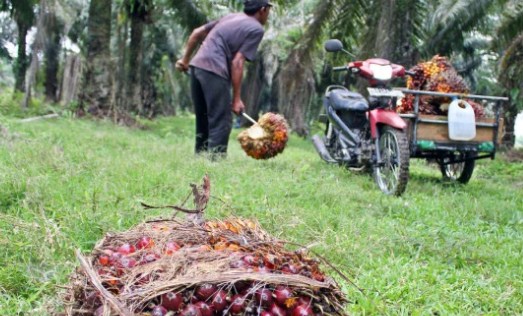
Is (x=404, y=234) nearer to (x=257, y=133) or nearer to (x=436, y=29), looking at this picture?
(x=257, y=133)

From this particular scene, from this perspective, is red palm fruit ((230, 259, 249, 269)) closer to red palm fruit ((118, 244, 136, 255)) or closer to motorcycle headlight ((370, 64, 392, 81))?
red palm fruit ((118, 244, 136, 255))

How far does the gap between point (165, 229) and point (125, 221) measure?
1.48m

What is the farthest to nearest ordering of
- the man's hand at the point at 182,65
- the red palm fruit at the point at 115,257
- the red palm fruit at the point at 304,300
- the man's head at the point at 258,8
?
the man's hand at the point at 182,65 < the man's head at the point at 258,8 < the red palm fruit at the point at 115,257 < the red palm fruit at the point at 304,300

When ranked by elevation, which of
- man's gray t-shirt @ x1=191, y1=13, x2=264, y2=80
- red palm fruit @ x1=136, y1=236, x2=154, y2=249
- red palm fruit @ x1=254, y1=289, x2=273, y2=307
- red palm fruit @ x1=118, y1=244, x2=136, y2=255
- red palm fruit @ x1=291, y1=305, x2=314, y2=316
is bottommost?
red palm fruit @ x1=291, y1=305, x2=314, y2=316

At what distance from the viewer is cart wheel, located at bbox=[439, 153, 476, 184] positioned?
6.88 metres

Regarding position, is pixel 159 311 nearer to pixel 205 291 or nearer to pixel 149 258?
pixel 205 291

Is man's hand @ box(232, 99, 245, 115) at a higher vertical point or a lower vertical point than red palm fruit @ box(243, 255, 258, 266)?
higher

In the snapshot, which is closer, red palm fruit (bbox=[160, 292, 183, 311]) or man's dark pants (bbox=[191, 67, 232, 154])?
red palm fruit (bbox=[160, 292, 183, 311])

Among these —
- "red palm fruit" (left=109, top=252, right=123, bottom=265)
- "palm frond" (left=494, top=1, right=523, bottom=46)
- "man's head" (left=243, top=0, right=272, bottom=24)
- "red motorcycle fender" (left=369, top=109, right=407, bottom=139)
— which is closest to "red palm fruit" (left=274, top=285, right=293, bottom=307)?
"red palm fruit" (left=109, top=252, right=123, bottom=265)

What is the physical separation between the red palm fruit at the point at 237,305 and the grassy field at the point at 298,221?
550 mm

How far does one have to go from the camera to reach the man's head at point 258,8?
6301 mm

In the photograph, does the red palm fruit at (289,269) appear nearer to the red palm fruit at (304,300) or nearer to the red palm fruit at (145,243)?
the red palm fruit at (304,300)

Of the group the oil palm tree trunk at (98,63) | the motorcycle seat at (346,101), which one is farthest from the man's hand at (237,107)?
the oil palm tree trunk at (98,63)

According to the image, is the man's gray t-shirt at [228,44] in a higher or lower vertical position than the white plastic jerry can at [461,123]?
higher
